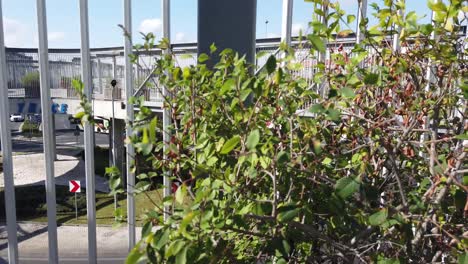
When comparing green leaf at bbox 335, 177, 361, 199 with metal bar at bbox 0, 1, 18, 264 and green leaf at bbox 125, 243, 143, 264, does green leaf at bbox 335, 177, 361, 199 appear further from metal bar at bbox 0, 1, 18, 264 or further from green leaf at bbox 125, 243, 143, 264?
metal bar at bbox 0, 1, 18, 264

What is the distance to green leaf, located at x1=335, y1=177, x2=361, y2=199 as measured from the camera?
950 mm

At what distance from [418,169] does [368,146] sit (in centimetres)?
28

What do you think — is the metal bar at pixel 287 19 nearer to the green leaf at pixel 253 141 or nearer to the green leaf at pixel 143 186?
the green leaf at pixel 143 186

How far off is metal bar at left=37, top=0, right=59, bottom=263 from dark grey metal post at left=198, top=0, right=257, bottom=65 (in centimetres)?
69

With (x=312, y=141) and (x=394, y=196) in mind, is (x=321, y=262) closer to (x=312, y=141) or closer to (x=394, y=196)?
(x=394, y=196)

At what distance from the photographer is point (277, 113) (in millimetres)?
1223

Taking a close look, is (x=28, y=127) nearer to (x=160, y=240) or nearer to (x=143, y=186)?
(x=143, y=186)

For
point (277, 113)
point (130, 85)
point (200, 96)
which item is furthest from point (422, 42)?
point (130, 85)

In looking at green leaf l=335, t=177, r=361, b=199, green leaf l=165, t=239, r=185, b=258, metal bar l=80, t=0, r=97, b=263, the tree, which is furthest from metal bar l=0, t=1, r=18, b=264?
green leaf l=335, t=177, r=361, b=199

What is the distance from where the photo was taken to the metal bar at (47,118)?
1.68 meters

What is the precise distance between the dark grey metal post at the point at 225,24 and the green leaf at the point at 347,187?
1070 mm

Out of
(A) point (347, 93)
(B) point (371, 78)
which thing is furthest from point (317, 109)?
(B) point (371, 78)

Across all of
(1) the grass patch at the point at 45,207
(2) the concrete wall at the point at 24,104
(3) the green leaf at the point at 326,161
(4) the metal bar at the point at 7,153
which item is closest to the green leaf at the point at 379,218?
(3) the green leaf at the point at 326,161

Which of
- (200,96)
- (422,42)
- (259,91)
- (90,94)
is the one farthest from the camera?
(90,94)
